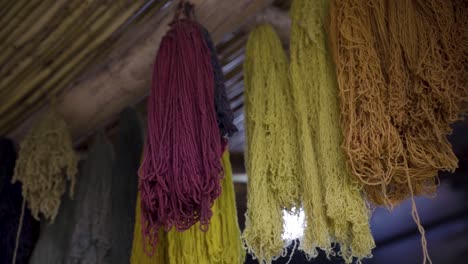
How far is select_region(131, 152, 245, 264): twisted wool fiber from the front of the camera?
1.54 meters

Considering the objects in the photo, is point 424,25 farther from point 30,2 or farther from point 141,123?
point 30,2

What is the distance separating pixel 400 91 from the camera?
1.33 meters

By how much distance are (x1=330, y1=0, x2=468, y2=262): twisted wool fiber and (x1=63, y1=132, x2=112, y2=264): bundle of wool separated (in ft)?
3.02

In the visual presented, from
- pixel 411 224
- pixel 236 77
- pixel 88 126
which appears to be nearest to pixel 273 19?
pixel 236 77

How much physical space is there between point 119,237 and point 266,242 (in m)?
0.65

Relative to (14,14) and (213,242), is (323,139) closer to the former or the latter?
(213,242)

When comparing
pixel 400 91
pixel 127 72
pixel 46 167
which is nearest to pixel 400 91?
pixel 400 91

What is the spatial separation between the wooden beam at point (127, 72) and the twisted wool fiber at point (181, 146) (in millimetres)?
260

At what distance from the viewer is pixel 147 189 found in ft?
4.44

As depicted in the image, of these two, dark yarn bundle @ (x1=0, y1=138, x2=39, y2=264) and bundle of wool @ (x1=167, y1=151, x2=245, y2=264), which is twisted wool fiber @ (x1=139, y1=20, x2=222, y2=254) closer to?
bundle of wool @ (x1=167, y1=151, x2=245, y2=264)

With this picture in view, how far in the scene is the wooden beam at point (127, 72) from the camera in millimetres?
1818


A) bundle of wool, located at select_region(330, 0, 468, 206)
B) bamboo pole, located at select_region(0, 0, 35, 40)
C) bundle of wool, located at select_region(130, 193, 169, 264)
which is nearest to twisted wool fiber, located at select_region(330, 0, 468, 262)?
bundle of wool, located at select_region(330, 0, 468, 206)

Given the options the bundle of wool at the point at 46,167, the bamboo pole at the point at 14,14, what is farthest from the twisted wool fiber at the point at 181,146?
the bamboo pole at the point at 14,14

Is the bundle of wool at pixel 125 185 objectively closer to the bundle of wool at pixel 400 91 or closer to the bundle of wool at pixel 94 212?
the bundle of wool at pixel 94 212
